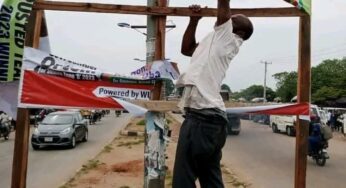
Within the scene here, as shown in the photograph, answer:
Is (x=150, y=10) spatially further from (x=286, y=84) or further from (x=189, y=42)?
(x=286, y=84)

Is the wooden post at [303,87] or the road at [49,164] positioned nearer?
the wooden post at [303,87]

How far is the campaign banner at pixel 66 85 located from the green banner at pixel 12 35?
0.09 meters

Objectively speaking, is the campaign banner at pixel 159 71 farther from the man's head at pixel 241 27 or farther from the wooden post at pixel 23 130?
the man's head at pixel 241 27

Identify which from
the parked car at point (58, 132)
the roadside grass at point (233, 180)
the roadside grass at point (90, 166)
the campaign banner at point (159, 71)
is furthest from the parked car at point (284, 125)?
the campaign banner at point (159, 71)

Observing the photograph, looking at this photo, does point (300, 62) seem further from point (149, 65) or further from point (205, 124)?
point (205, 124)

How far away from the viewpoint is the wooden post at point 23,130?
475cm

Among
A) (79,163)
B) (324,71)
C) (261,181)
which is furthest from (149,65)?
(324,71)

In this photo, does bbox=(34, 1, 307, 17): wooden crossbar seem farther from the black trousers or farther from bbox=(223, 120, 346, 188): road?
bbox=(223, 120, 346, 188): road

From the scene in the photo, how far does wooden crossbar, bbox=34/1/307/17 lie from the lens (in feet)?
15.6

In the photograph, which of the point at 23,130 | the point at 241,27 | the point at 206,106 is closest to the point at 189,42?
the point at 241,27

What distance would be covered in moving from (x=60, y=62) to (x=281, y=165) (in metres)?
10.6

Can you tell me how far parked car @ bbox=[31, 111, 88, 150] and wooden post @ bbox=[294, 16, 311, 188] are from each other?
13.9 metres

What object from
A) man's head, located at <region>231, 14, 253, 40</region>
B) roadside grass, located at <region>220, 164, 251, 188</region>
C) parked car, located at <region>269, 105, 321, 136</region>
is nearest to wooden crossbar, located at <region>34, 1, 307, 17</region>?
man's head, located at <region>231, 14, 253, 40</region>

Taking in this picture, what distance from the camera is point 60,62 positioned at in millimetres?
4832
